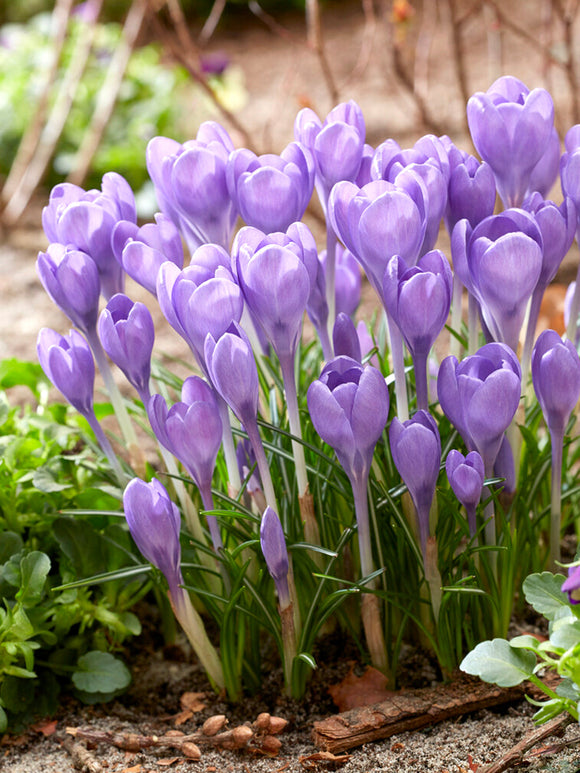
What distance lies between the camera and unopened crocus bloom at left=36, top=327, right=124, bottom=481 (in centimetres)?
105

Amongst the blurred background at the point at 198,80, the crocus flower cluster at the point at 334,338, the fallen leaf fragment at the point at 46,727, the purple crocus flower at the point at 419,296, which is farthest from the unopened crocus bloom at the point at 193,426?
the blurred background at the point at 198,80

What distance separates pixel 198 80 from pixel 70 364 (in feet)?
4.16

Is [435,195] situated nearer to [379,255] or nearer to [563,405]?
[379,255]

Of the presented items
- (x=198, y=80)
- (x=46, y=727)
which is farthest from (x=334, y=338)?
(x=198, y=80)

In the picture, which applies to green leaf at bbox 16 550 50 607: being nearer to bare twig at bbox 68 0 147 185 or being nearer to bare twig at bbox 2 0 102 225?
bare twig at bbox 68 0 147 185

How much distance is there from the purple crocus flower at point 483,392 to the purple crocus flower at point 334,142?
10.8 inches

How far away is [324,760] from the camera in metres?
1.02

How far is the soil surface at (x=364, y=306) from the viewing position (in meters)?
1.03

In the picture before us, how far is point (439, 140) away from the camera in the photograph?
3.44 feet

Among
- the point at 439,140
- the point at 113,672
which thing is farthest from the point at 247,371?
the point at 113,672

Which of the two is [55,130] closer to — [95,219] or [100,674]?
[95,219]

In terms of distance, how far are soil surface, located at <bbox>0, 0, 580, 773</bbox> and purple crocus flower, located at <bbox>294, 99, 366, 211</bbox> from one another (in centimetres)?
66

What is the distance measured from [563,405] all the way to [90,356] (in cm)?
58

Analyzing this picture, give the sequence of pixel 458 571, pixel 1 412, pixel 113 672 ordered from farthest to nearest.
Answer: pixel 1 412 < pixel 113 672 < pixel 458 571
